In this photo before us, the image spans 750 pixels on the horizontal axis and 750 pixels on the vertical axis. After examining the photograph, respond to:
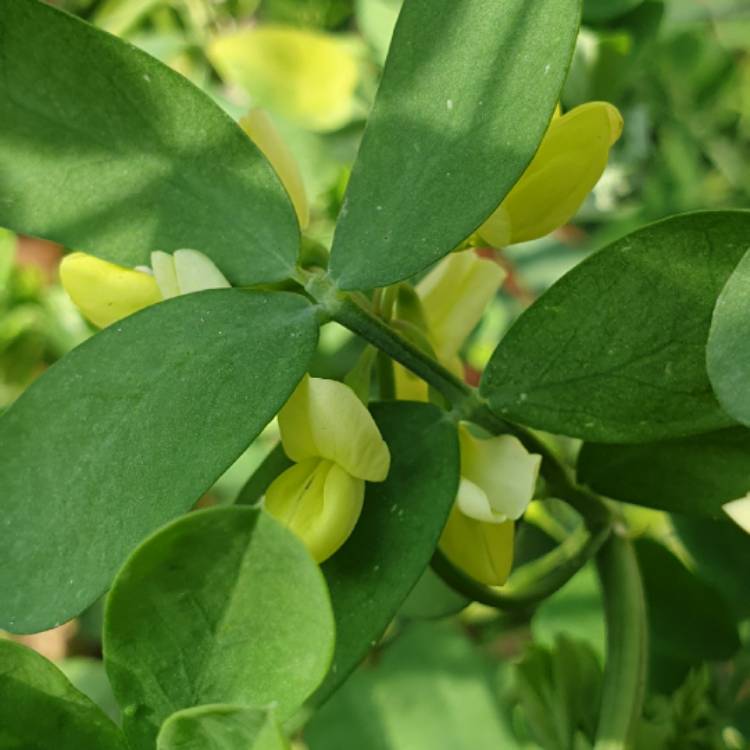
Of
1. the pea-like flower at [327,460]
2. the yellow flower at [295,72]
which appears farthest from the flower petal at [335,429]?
the yellow flower at [295,72]

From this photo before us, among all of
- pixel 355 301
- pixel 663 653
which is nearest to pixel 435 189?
pixel 355 301

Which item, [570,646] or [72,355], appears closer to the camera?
[72,355]

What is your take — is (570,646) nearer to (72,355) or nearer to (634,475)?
(634,475)

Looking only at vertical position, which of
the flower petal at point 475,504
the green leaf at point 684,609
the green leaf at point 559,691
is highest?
the flower petal at point 475,504

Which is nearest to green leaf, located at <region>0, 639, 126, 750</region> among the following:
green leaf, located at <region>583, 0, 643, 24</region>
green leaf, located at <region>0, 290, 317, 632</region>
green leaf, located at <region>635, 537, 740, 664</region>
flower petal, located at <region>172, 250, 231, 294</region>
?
green leaf, located at <region>0, 290, 317, 632</region>

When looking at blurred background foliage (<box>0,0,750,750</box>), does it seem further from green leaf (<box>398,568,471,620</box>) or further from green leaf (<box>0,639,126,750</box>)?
green leaf (<box>0,639,126,750</box>)

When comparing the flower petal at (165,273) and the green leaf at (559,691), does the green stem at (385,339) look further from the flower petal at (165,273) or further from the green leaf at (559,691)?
the green leaf at (559,691)
